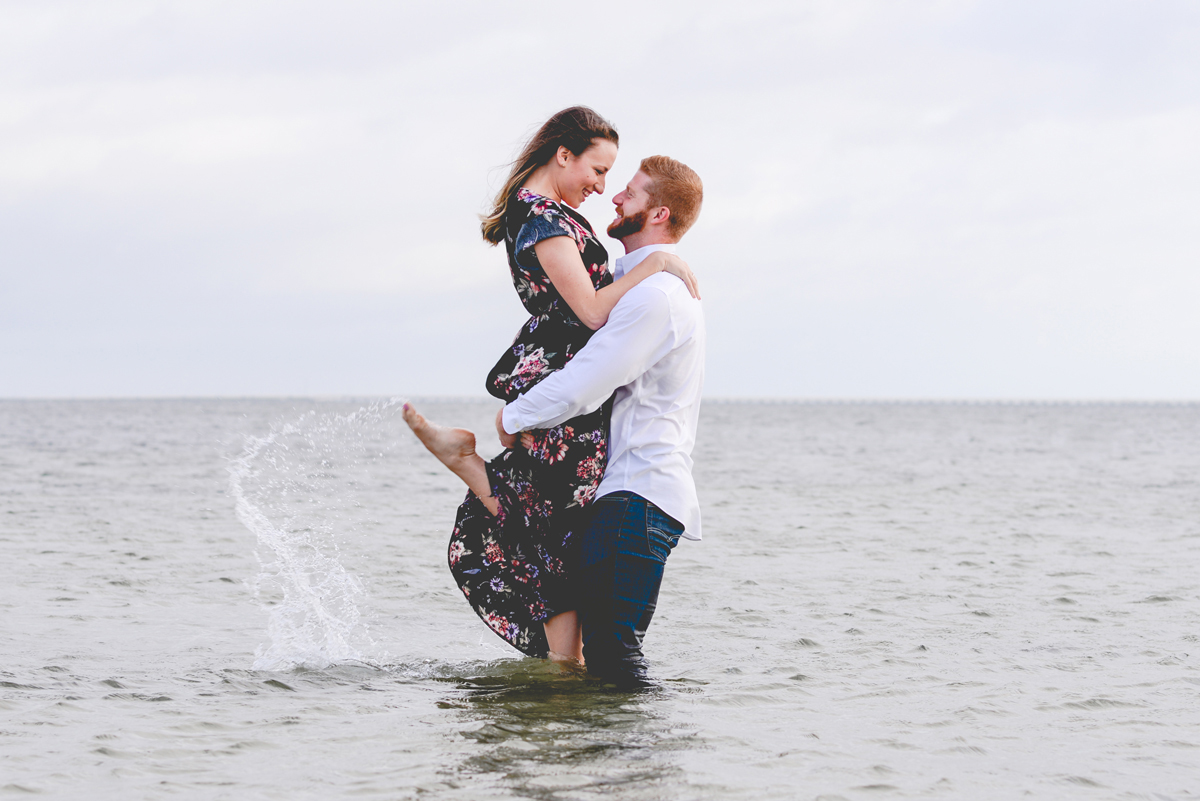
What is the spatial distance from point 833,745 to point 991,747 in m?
0.59

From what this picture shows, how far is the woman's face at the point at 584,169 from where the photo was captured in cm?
399

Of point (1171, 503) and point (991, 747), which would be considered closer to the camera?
point (991, 747)

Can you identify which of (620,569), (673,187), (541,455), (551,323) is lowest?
(620,569)

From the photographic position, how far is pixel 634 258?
156 inches

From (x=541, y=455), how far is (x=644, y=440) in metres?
0.40

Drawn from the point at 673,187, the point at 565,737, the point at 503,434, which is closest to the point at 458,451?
the point at 503,434

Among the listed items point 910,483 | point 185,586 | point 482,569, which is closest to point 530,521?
point 482,569

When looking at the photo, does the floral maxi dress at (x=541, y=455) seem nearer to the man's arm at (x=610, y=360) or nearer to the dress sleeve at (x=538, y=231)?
the dress sleeve at (x=538, y=231)

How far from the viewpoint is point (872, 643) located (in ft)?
20.4

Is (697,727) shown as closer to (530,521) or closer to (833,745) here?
(833,745)

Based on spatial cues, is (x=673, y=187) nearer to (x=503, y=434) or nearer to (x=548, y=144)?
(x=548, y=144)

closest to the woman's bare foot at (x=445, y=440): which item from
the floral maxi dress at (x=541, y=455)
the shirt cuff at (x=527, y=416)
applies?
the floral maxi dress at (x=541, y=455)

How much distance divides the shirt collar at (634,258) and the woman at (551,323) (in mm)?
49

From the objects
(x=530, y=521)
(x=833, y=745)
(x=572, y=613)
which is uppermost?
(x=530, y=521)
